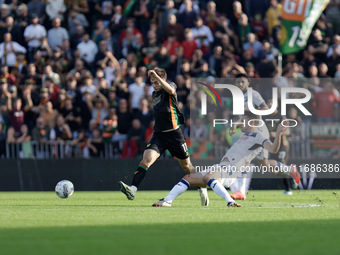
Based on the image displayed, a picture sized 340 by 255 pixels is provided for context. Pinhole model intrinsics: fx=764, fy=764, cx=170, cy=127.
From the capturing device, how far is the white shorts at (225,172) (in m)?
12.8

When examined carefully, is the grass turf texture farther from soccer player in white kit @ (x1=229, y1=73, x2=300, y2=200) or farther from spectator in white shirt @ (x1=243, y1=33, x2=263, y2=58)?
spectator in white shirt @ (x1=243, y1=33, x2=263, y2=58)

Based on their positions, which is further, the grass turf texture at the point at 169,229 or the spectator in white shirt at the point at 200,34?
the spectator in white shirt at the point at 200,34

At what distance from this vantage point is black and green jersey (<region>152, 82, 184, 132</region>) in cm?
1344

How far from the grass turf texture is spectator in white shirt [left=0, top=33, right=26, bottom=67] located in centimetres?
1077

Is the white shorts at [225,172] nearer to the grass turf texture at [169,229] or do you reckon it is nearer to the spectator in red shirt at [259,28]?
the grass turf texture at [169,229]

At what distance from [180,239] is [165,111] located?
5602 mm

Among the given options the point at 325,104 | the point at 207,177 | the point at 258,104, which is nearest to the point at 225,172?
the point at 207,177

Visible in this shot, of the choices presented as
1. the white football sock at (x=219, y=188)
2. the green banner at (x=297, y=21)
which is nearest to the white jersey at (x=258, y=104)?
→ the white football sock at (x=219, y=188)

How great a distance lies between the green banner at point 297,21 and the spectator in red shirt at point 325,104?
5.08 feet

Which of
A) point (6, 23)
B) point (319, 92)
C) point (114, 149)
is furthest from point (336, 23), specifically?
point (6, 23)

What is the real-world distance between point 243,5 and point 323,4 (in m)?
3.92

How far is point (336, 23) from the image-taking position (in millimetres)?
23062

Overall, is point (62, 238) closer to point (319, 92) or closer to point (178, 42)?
point (319, 92)

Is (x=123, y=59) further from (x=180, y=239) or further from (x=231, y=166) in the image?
(x=180, y=239)
